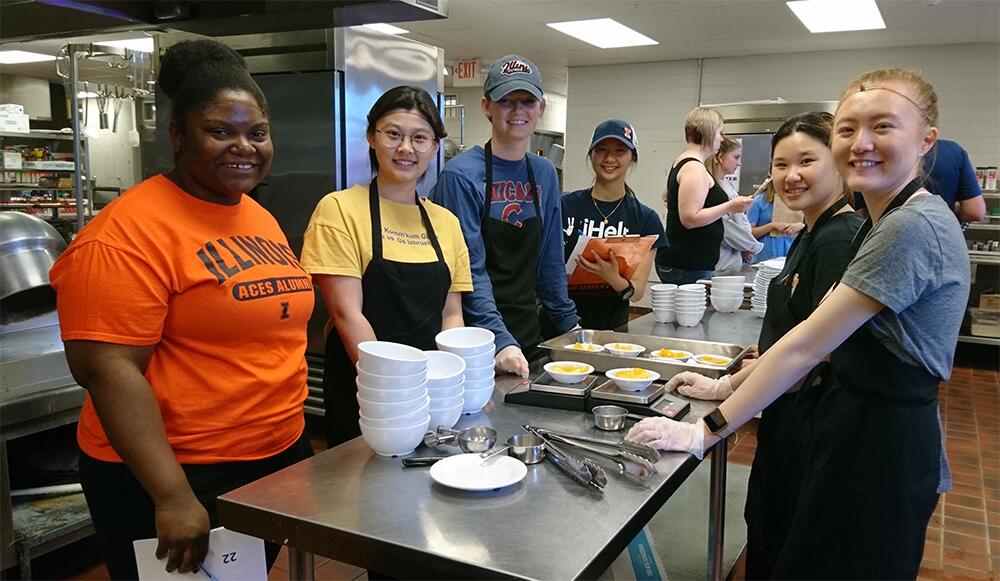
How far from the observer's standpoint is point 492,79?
8.25 ft

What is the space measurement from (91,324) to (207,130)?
1.56ft

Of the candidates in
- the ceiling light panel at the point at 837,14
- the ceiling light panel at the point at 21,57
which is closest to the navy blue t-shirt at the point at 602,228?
the ceiling light panel at the point at 837,14

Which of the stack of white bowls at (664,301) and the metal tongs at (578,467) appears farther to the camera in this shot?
the stack of white bowls at (664,301)

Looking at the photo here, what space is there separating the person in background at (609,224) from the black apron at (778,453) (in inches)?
42.0

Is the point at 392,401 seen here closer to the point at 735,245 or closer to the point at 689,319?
the point at 689,319

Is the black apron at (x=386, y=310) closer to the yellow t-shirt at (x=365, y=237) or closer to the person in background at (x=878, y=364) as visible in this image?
the yellow t-shirt at (x=365, y=237)

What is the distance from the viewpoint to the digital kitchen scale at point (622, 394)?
1.83 metres

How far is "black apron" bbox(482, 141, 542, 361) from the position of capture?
→ 2.54m

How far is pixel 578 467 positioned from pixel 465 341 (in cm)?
56

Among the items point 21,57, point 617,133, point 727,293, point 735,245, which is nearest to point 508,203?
point 617,133

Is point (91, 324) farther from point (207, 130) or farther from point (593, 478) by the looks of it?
point (593, 478)

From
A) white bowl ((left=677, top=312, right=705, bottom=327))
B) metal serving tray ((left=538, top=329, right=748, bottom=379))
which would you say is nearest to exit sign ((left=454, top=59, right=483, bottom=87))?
white bowl ((left=677, top=312, right=705, bottom=327))

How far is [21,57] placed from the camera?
10.5m

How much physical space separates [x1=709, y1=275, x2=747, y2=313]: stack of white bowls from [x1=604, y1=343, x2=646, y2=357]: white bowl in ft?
3.77
